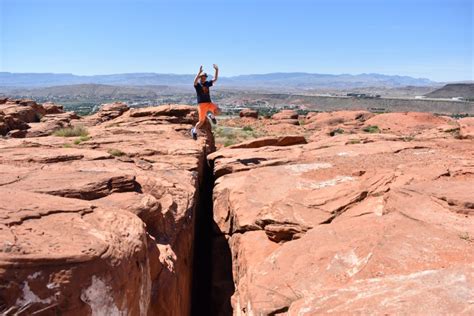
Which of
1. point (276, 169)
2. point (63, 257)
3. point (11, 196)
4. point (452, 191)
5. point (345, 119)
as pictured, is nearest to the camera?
point (63, 257)

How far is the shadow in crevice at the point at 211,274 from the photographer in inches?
353

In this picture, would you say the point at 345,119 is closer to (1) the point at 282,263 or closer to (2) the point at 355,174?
(2) the point at 355,174

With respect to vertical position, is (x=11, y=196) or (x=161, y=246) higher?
(x=11, y=196)

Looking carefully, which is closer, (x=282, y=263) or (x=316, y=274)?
(x=316, y=274)

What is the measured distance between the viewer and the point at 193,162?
11445mm

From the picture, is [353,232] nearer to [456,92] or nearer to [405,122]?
[405,122]

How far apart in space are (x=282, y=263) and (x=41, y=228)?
3394mm

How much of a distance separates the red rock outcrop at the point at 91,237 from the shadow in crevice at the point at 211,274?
1383 mm

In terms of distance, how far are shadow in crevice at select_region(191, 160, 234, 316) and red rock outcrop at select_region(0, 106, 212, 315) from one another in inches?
54.4

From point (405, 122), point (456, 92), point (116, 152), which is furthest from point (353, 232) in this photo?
point (456, 92)

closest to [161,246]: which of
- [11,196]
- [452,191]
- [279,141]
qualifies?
[11,196]

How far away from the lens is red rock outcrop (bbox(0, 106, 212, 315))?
3.93m

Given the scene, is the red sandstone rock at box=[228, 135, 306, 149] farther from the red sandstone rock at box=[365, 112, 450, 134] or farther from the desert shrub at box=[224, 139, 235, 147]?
the red sandstone rock at box=[365, 112, 450, 134]

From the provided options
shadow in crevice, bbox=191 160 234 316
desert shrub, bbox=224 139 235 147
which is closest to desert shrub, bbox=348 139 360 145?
shadow in crevice, bbox=191 160 234 316
